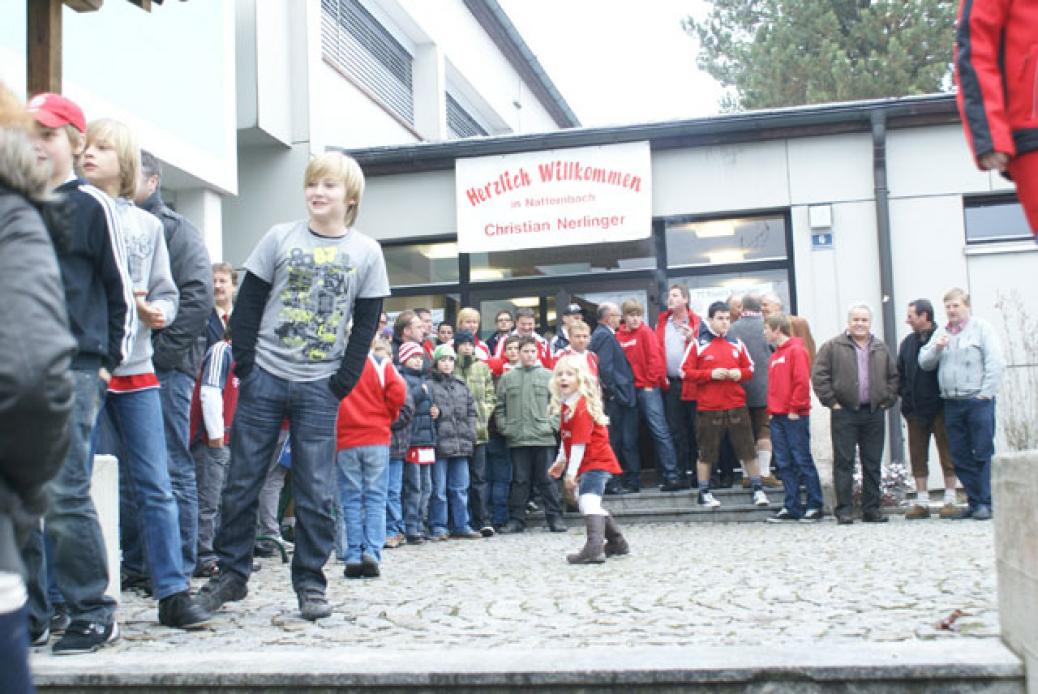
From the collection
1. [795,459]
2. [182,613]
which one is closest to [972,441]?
[795,459]

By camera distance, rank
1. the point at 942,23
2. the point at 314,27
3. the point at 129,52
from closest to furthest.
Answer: the point at 129,52 < the point at 314,27 < the point at 942,23

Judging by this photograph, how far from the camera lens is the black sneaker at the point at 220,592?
15.8ft

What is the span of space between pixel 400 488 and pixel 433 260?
613 cm

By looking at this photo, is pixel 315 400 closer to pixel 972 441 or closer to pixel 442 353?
pixel 442 353

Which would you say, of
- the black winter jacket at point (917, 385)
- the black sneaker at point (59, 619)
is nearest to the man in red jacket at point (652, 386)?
the black winter jacket at point (917, 385)

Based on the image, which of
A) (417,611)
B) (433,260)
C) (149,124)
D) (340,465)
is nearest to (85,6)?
(340,465)

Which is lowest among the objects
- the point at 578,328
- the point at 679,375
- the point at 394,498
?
the point at 394,498

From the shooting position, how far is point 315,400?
16.3 ft

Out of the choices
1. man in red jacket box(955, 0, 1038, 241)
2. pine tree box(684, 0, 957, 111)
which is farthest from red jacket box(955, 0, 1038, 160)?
pine tree box(684, 0, 957, 111)

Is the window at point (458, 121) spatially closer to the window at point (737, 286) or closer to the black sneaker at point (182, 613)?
the window at point (737, 286)

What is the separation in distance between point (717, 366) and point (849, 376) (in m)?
1.42

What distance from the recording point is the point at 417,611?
204 inches

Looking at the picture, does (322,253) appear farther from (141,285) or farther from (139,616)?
(139,616)

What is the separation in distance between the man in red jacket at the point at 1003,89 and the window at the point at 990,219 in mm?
11057
